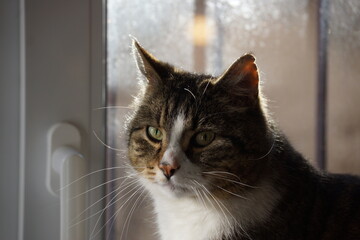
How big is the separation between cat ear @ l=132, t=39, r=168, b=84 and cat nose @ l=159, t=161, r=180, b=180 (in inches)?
9.2

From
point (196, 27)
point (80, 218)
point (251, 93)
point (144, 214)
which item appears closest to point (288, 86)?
point (196, 27)

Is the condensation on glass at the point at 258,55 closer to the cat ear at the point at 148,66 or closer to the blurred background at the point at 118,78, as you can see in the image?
the blurred background at the point at 118,78

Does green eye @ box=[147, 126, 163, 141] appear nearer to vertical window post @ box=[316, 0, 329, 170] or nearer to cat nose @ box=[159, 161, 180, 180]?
cat nose @ box=[159, 161, 180, 180]

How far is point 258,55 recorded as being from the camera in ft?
4.52

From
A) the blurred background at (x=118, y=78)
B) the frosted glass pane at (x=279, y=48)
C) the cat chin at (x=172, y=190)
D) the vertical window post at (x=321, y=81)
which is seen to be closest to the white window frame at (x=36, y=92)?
the blurred background at (x=118, y=78)

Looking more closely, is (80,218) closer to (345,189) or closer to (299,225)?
(299,225)

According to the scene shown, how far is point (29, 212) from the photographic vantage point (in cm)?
108

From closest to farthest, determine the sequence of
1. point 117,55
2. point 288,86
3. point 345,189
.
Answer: point 345,189, point 117,55, point 288,86

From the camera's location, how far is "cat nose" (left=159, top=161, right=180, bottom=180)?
928mm

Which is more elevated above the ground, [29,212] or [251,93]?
[251,93]

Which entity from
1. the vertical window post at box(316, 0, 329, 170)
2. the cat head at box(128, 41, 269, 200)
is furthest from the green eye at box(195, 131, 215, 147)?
the vertical window post at box(316, 0, 329, 170)

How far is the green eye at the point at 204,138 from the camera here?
3.21 ft

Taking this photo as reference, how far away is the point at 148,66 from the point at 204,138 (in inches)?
8.5

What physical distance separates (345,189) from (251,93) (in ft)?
1.00
